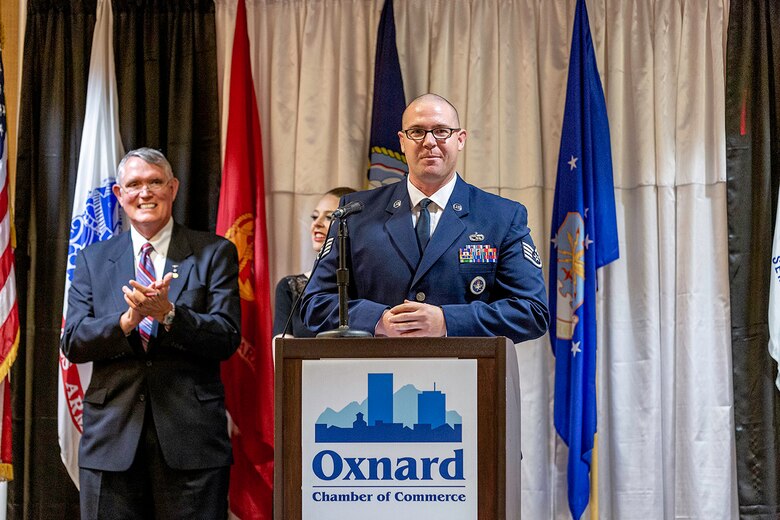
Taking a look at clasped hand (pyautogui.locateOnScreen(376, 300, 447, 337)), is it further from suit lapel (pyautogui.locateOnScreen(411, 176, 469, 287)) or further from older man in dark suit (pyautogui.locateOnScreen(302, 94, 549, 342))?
suit lapel (pyautogui.locateOnScreen(411, 176, 469, 287))

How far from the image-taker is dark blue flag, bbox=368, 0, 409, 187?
469 cm

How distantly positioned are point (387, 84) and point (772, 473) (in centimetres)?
240

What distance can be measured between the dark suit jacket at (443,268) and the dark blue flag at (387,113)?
1.74 meters

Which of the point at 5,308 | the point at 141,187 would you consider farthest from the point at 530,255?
the point at 5,308

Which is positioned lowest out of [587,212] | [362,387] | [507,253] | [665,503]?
[665,503]

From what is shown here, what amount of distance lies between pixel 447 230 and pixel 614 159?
212cm

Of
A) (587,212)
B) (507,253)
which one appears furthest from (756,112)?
(507,253)

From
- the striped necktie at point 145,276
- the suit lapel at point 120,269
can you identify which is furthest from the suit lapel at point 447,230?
the suit lapel at point 120,269

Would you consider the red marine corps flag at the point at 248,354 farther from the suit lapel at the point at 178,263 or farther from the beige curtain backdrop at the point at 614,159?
the suit lapel at the point at 178,263

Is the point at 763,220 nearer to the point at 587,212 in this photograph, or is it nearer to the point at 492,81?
the point at 587,212

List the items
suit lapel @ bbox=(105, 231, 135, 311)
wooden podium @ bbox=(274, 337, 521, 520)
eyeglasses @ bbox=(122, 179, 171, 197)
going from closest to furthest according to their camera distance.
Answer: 1. wooden podium @ bbox=(274, 337, 521, 520)
2. suit lapel @ bbox=(105, 231, 135, 311)
3. eyeglasses @ bbox=(122, 179, 171, 197)

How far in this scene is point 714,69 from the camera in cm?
473

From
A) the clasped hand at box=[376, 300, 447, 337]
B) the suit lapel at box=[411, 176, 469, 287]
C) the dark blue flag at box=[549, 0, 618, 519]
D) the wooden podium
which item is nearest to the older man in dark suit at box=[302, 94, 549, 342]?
the suit lapel at box=[411, 176, 469, 287]

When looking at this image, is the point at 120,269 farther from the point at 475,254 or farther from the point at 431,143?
the point at 475,254
